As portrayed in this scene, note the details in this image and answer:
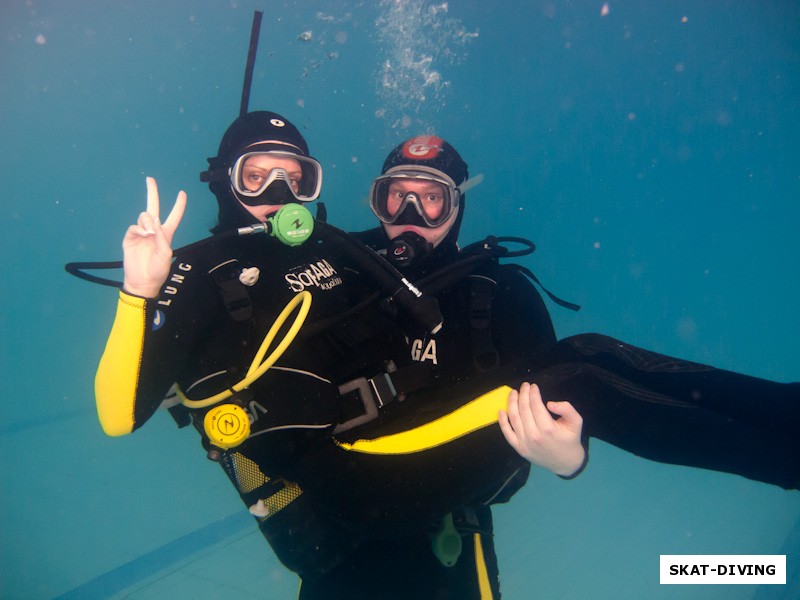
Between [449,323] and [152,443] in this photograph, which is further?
[152,443]

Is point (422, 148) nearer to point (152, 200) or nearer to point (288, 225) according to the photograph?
point (288, 225)

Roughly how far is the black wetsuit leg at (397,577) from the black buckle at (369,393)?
3.14ft

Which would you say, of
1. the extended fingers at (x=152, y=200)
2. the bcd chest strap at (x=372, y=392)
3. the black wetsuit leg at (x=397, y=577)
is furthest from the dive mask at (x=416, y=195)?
the black wetsuit leg at (x=397, y=577)

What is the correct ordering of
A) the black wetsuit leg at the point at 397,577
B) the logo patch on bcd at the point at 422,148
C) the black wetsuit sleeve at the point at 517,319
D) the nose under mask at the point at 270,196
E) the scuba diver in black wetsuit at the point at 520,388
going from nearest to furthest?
the scuba diver in black wetsuit at the point at 520,388 → the black wetsuit leg at the point at 397,577 → the nose under mask at the point at 270,196 → the black wetsuit sleeve at the point at 517,319 → the logo patch on bcd at the point at 422,148

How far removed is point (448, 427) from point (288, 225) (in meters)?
1.40

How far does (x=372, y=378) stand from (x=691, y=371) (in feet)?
5.40

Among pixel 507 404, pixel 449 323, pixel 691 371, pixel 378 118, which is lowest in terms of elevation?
pixel 507 404

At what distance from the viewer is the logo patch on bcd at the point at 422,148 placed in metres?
Result: 3.63

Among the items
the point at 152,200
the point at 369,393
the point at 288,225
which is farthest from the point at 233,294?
the point at 369,393

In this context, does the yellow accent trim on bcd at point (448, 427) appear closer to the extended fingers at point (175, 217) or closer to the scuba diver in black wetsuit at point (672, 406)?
the scuba diver in black wetsuit at point (672, 406)

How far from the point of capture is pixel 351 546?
254 cm

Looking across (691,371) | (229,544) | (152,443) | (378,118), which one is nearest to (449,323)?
(691,371)

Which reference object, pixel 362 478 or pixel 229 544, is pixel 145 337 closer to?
pixel 362 478

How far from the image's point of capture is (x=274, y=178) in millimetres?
2893
